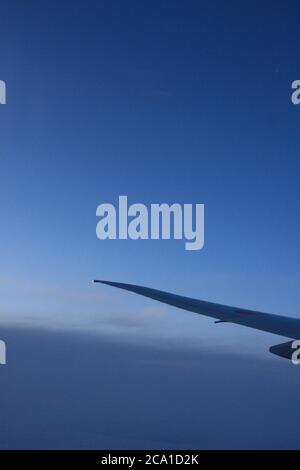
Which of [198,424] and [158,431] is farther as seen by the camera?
[198,424]

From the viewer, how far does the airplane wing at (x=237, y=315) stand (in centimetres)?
839

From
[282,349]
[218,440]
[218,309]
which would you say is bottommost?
[218,440]

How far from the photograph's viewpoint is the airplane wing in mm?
8391

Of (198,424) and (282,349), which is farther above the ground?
(282,349)

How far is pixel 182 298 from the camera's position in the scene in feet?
36.1

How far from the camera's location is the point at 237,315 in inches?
394

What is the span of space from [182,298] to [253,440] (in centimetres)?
513
